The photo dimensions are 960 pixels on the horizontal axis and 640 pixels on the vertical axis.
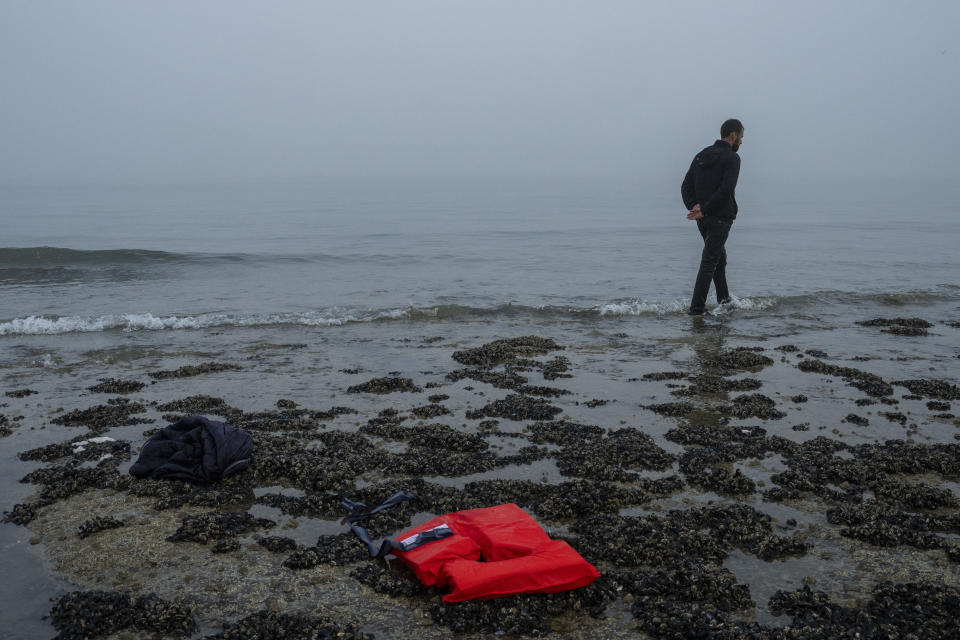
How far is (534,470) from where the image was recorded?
19.7 feet

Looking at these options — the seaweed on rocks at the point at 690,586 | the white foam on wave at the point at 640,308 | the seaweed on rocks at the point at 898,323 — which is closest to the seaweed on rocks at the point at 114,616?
the seaweed on rocks at the point at 690,586

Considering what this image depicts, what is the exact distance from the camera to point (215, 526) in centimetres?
491

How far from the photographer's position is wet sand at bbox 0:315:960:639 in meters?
3.88

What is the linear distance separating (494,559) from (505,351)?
6.48 metres

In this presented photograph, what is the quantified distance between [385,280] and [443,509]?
1610 centimetres

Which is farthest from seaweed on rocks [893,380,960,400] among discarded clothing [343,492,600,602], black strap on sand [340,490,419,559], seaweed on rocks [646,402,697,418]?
black strap on sand [340,490,419,559]

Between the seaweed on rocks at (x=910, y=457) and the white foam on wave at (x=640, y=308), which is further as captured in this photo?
the white foam on wave at (x=640, y=308)

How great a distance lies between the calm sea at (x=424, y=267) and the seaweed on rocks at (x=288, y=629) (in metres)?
10.2

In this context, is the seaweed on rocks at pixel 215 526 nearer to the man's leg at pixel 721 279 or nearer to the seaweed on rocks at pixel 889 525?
the seaweed on rocks at pixel 889 525

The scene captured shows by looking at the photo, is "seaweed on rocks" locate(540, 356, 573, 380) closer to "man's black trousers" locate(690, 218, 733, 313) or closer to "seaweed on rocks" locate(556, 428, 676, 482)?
"seaweed on rocks" locate(556, 428, 676, 482)

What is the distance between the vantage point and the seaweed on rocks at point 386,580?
4.05 m

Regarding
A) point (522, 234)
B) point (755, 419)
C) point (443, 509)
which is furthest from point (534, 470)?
point (522, 234)

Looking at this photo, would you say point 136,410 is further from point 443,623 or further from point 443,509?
point 443,623

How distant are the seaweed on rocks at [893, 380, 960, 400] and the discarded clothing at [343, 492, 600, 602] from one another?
6243 millimetres
